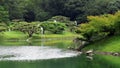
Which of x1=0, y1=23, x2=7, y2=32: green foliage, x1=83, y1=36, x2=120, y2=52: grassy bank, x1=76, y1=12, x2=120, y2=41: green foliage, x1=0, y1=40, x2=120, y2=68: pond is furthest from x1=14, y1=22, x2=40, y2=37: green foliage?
x1=0, y1=40, x2=120, y2=68: pond

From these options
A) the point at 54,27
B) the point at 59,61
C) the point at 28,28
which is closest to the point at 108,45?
the point at 59,61

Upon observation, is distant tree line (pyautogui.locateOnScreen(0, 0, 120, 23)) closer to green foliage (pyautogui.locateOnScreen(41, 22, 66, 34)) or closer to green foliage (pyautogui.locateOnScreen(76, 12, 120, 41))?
green foliage (pyautogui.locateOnScreen(41, 22, 66, 34))

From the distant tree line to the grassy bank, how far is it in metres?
50.4

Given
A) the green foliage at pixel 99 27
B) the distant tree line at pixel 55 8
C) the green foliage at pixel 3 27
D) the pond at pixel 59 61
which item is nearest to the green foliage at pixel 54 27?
the green foliage at pixel 3 27

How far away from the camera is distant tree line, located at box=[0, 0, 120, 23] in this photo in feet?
381

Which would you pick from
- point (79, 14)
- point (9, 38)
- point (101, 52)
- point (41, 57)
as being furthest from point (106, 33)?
point (79, 14)

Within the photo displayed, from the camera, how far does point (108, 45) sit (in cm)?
6003

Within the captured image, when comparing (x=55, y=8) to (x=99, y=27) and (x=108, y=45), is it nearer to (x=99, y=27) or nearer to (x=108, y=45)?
(x=99, y=27)

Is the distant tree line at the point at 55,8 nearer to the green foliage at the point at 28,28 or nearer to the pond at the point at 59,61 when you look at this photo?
the green foliage at the point at 28,28

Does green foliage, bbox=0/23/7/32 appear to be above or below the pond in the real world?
below

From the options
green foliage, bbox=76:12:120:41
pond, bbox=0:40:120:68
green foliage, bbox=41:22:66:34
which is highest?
green foliage, bbox=76:12:120:41

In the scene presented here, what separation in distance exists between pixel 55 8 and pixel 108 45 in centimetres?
7227

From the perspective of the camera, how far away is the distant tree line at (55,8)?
116 m

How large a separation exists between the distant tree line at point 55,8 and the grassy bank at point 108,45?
50382mm
